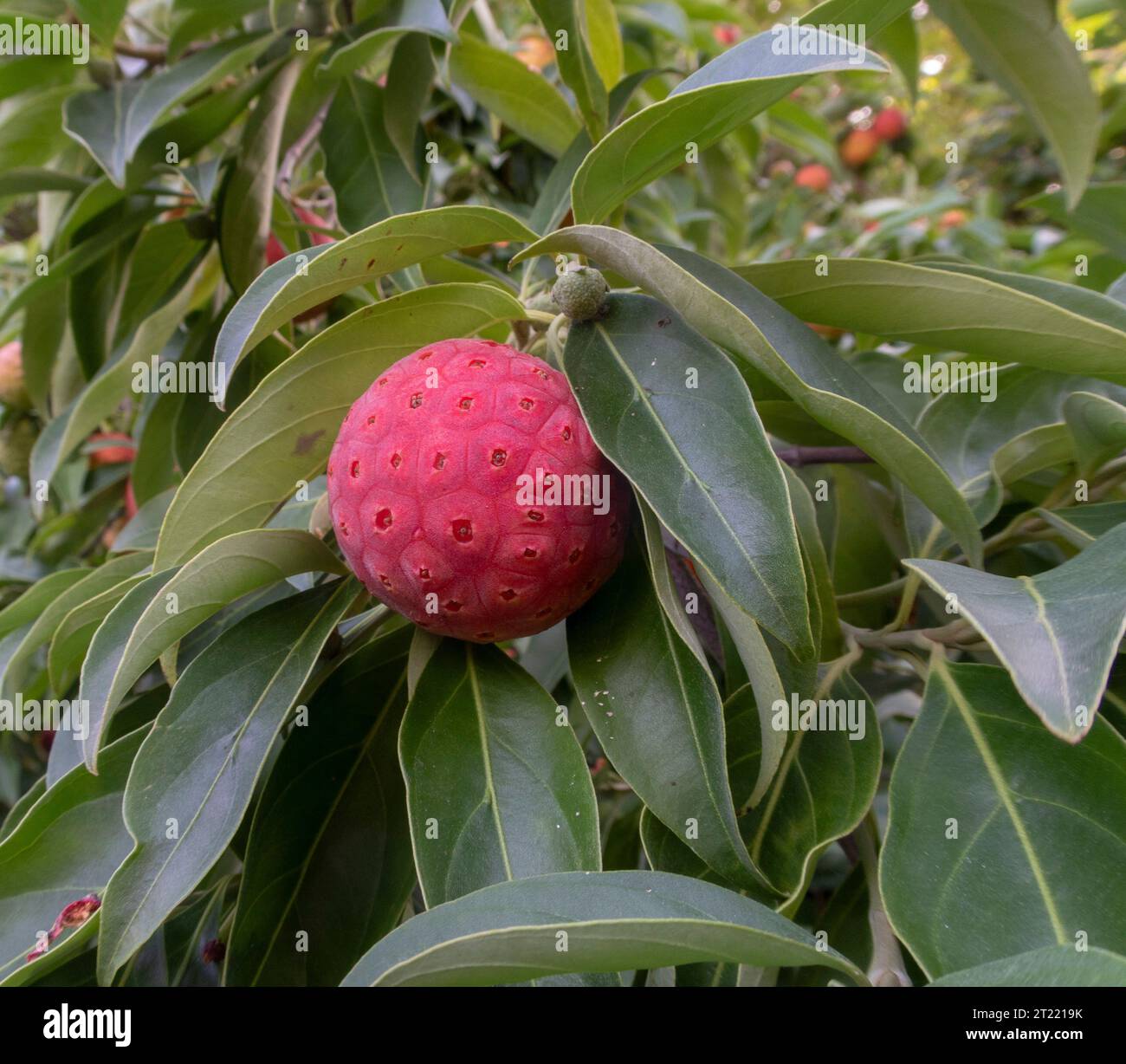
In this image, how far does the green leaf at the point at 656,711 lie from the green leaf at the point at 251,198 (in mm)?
567

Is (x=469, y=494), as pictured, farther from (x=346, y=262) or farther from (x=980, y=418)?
(x=980, y=418)

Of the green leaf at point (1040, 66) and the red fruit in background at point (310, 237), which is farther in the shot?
the red fruit in background at point (310, 237)

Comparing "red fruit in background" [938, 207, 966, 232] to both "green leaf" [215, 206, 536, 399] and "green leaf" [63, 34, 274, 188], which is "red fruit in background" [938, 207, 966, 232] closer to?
"green leaf" [63, 34, 274, 188]

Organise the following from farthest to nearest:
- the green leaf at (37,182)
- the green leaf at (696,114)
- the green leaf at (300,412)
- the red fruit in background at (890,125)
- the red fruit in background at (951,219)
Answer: the red fruit in background at (890,125), the red fruit in background at (951,219), the green leaf at (37,182), the green leaf at (300,412), the green leaf at (696,114)

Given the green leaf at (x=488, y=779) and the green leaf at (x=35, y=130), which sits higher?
the green leaf at (x=35, y=130)

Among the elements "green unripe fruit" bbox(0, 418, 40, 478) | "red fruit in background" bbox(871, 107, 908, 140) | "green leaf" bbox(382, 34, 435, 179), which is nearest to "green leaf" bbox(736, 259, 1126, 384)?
"green leaf" bbox(382, 34, 435, 179)

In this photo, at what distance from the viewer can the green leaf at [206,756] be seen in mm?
600

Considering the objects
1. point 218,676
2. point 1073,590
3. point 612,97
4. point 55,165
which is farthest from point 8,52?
point 1073,590

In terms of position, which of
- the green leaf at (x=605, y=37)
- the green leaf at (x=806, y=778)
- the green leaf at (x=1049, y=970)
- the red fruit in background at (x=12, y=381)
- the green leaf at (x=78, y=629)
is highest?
the green leaf at (x=605, y=37)

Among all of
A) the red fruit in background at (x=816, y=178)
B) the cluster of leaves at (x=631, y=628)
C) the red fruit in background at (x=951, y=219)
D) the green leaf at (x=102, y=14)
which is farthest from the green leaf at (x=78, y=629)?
the red fruit in background at (x=816, y=178)

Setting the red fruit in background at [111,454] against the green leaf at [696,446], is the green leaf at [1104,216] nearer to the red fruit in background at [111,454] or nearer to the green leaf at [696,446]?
the green leaf at [696,446]

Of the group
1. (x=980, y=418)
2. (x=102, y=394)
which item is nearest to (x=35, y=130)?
(x=102, y=394)

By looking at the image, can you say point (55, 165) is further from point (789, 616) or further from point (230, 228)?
point (789, 616)

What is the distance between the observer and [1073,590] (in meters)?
0.55
